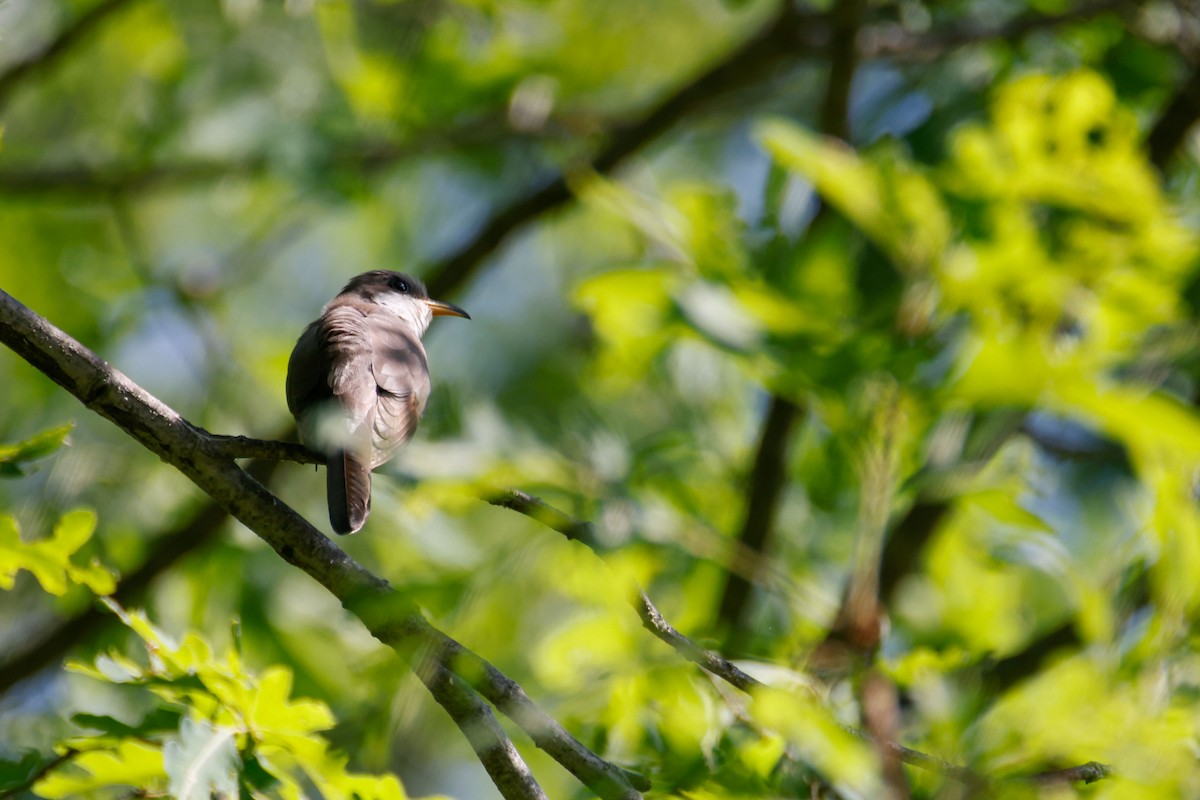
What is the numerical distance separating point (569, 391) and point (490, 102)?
1280mm

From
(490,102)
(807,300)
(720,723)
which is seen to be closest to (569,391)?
(490,102)

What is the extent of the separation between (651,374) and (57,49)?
282 cm

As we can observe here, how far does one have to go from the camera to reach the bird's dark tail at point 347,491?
293 cm

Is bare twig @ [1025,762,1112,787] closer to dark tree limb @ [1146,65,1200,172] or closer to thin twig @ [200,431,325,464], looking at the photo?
thin twig @ [200,431,325,464]

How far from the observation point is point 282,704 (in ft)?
7.40

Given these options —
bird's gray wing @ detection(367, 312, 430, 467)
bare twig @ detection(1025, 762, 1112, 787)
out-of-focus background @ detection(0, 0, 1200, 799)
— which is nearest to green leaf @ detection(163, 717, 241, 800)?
out-of-focus background @ detection(0, 0, 1200, 799)

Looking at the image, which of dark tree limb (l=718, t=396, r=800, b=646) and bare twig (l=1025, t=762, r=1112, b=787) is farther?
dark tree limb (l=718, t=396, r=800, b=646)

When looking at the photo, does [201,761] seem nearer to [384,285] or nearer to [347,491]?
[347,491]

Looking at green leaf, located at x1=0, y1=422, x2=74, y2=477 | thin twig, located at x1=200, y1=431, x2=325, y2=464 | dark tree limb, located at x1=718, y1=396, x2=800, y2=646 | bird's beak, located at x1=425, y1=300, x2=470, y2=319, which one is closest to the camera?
green leaf, located at x1=0, y1=422, x2=74, y2=477

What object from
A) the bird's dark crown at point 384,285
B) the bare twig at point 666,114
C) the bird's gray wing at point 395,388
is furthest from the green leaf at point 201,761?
the bare twig at point 666,114

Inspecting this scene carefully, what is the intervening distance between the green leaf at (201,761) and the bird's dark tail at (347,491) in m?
0.76

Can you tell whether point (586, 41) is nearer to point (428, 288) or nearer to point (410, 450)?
point (428, 288)

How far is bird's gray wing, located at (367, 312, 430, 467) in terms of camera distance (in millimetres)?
3324

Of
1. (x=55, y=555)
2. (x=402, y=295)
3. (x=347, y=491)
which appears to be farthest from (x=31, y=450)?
(x=402, y=295)
